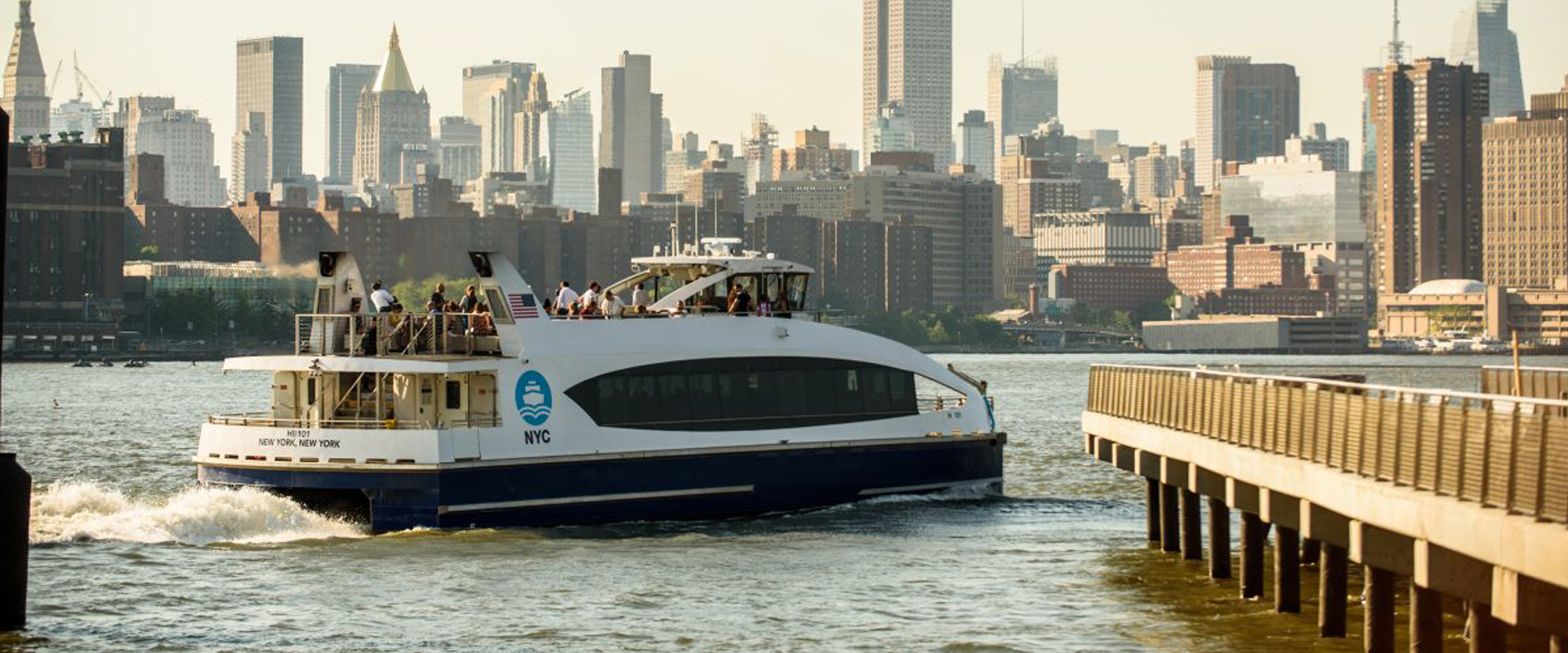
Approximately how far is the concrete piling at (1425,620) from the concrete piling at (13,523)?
14.2m

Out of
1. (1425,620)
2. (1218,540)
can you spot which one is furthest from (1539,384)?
(1425,620)

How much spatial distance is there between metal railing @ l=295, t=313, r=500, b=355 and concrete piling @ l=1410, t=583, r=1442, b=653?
1944cm

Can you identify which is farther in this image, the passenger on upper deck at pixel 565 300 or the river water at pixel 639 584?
the passenger on upper deck at pixel 565 300

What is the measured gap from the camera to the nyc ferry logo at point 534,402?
132ft

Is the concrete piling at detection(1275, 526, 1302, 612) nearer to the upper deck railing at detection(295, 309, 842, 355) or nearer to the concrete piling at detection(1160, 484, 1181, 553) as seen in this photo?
the concrete piling at detection(1160, 484, 1181, 553)

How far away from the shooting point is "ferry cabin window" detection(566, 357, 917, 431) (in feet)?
136

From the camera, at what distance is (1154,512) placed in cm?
4053

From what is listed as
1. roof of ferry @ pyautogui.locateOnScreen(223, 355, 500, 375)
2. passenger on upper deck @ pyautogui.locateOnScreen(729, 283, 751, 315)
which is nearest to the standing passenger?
passenger on upper deck @ pyautogui.locateOnScreen(729, 283, 751, 315)

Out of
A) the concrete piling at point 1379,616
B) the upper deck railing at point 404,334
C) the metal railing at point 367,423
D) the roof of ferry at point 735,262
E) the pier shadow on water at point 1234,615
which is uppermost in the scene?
the roof of ferry at point 735,262

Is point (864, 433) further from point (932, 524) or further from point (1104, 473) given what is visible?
point (1104, 473)

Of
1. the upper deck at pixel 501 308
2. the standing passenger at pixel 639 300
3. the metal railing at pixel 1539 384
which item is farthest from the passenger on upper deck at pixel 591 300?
the metal railing at pixel 1539 384

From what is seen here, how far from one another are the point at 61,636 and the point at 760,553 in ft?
37.0

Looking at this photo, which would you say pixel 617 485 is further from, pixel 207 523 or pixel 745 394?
pixel 207 523

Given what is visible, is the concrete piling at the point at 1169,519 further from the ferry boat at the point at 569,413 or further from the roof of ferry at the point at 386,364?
the roof of ferry at the point at 386,364
